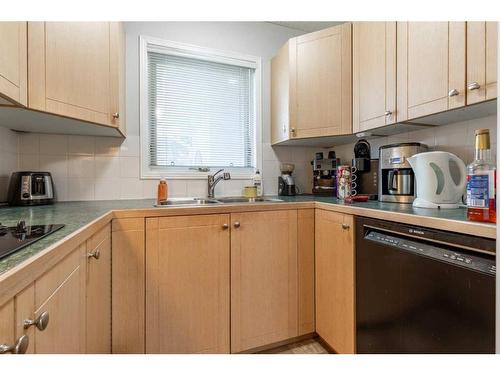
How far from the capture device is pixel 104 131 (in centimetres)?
163

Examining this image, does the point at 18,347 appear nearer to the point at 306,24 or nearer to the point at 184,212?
the point at 184,212

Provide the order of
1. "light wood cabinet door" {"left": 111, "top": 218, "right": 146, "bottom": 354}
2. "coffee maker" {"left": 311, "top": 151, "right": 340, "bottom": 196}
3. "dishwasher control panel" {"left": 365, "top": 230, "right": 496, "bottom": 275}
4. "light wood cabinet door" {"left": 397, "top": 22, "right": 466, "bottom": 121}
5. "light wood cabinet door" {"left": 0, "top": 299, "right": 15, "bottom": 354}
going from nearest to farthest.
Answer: "light wood cabinet door" {"left": 0, "top": 299, "right": 15, "bottom": 354} → "dishwasher control panel" {"left": 365, "top": 230, "right": 496, "bottom": 275} → "light wood cabinet door" {"left": 397, "top": 22, "right": 466, "bottom": 121} → "light wood cabinet door" {"left": 111, "top": 218, "right": 146, "bottom": 354} → "coffee maker" {"left": 311, "top": 151, "right": 340, "bottom": 196}

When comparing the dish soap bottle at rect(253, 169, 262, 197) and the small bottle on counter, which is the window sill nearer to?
the dish soap bottle at rect(253, 169, 262, 197)

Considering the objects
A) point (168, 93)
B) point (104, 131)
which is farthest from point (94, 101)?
point (168, 93)

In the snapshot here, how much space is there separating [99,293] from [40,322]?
0.53 metres

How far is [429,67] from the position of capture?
1.22 meters

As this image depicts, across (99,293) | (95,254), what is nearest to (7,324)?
(95,254)

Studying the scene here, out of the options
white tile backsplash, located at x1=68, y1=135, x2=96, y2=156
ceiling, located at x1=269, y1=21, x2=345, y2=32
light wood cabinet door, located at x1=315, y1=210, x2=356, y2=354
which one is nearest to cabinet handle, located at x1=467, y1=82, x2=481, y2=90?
light wood cabinet door, located at x1=315, y1=210, x2=356, y2=354

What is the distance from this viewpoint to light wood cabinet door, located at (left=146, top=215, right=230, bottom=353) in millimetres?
1283

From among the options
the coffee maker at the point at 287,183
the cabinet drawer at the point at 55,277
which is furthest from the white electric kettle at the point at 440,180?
the cabinet drawer at the point at 55,277

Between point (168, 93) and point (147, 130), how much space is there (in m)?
0.34

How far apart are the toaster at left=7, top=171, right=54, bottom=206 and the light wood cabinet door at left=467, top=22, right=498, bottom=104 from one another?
7.21 feet

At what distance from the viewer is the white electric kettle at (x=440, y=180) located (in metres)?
1.15

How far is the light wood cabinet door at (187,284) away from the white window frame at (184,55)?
72 centimetres
